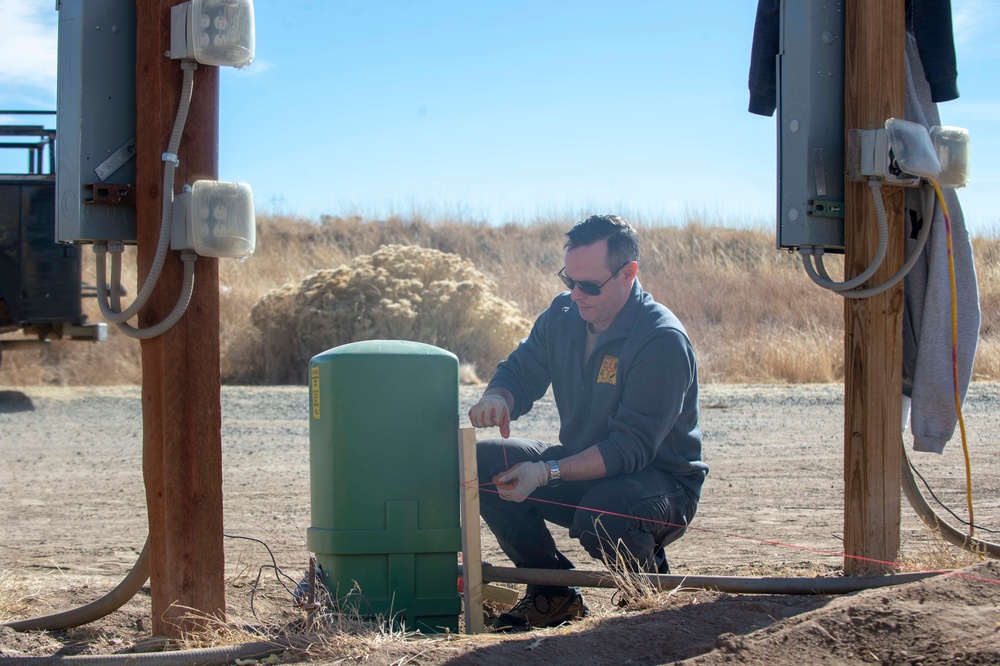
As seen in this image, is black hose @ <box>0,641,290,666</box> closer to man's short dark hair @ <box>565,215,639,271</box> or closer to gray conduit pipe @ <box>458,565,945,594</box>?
gray conduit pipe @ <box>458,565,945,594</box>

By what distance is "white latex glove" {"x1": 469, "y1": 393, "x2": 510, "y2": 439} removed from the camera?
4.07 metres

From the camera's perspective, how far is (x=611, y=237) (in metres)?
4.21

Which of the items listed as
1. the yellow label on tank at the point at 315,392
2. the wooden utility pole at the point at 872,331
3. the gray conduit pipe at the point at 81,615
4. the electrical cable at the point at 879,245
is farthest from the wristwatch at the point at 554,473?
the gray conduit pipe at the point at 81,615

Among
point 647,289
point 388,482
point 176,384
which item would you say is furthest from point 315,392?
point 647,289

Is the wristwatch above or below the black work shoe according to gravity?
above

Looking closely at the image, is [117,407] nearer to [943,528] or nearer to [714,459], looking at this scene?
[714,459]

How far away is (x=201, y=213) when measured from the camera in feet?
10.9

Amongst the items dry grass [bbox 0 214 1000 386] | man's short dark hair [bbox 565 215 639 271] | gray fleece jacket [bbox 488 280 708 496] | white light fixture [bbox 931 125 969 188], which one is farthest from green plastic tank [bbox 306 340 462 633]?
dry grass [bbox 0 214 1000 386]

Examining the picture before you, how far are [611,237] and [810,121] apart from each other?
2.95ft

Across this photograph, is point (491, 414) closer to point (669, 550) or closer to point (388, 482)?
point (388, 482)

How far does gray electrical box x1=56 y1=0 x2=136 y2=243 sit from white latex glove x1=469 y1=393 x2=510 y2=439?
1485mm

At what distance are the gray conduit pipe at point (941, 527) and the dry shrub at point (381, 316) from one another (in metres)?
12.0

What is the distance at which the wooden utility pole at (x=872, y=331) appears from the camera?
146 inches

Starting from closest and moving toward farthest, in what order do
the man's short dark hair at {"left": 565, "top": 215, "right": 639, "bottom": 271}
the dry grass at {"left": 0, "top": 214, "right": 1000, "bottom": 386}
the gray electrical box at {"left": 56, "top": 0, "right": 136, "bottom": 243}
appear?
1. the gray electrical box at {"left": 56, "top": 0, "right": 136, "bottom": 243}
2. the man's short dark hair at {"left": 565, "top": 215, "right": 639, "bottom": 271}
3. the dry grass at {"left": 0, "top": 214, "right": 1000, "bottom": 386}
